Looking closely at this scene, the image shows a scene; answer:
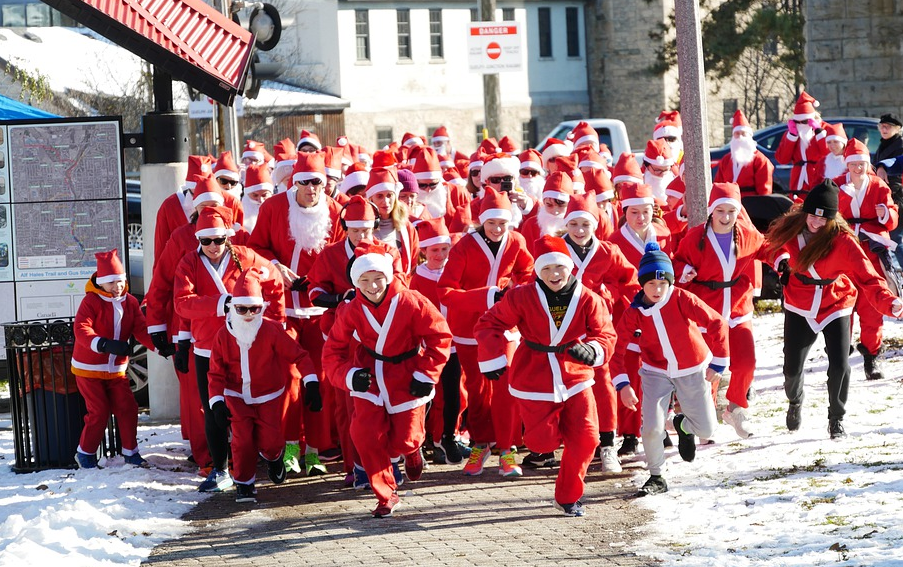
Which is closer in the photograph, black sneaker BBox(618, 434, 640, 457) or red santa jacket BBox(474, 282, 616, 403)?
red santa jacket BBox(474, 282, 616, 403)

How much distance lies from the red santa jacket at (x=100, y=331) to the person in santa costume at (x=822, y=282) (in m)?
4.57

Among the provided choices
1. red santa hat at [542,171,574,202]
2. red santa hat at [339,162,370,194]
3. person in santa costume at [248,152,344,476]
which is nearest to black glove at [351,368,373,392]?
person in santa costume at [248,152,344,476]

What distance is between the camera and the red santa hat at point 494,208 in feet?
33.3

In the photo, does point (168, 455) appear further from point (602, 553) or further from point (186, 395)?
point (602, 553)

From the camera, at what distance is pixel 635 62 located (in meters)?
52.0

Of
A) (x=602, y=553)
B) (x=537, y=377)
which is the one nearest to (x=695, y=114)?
(x=537, y=377)

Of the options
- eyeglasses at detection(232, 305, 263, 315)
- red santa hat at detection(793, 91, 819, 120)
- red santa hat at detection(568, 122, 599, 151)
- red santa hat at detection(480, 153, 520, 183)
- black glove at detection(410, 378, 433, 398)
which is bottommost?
black glove at detection(410, 378, 433, 398)

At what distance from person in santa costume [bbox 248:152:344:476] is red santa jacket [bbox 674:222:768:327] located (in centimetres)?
250

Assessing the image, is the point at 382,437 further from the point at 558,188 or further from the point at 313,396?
the point at 558,188

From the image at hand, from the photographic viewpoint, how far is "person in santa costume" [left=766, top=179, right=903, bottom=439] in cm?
1012

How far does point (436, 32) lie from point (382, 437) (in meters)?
43.6

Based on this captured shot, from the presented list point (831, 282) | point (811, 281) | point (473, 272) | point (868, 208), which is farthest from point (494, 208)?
point (868, 208)

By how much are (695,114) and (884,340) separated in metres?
3.93

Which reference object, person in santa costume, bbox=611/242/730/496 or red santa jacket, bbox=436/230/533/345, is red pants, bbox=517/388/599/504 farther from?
red santa jacket, bbox=436/230/533/345
